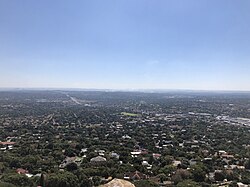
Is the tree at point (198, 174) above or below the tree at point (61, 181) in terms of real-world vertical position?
below

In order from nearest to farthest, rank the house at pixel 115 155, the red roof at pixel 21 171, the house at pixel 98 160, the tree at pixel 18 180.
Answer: the tree at pixel 18 180 → the red roof at pixel 21 171 → the house at pixel 98 160 → the house at pixel 115 155

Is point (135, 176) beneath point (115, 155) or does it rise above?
above

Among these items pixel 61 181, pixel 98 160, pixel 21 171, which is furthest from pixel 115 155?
pixel 61 181

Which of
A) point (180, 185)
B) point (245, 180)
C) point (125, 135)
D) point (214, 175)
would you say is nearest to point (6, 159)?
point (180, 185)

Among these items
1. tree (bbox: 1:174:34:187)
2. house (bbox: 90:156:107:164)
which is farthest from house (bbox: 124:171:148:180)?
tree (bbox: 1:174:34:187)

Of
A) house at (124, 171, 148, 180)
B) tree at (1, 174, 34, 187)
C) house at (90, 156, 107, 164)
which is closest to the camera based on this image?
tree at (1, 174, 34, 187)

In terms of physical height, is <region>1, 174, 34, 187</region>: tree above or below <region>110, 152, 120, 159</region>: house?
above

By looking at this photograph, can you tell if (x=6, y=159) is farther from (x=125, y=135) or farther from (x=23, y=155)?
(x=125, y=135)

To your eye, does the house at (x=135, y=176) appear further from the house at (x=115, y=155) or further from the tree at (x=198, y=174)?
the house at (x=115, y=155)

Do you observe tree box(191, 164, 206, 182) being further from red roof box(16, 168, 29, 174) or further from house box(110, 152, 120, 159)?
Answer: red roof box(16, 168, 29, 174)

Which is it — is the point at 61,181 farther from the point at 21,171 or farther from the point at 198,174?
the point at 198,174

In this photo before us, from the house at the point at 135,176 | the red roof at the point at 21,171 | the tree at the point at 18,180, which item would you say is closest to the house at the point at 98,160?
the house at the point at 135,176

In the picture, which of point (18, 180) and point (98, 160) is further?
point (98, 160)
